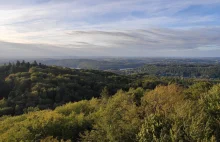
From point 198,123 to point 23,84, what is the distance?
349ft

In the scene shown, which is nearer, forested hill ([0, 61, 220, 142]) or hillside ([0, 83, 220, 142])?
hillside ([0, 83, 220, 142])

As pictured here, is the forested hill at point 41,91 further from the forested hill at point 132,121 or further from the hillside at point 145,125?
the hillside at point 145,125

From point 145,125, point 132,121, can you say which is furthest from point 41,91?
point 145,125

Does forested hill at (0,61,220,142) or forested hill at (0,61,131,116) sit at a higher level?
forested hill at (0,61,220,142)

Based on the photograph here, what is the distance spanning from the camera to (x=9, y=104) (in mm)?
101375

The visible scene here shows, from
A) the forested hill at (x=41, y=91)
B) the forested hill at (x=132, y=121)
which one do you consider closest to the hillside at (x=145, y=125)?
the forested hill at (x=132, y=121)

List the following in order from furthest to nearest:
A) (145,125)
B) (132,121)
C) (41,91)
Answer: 1. (41,91)
2. (132,121)
3. (145,125)

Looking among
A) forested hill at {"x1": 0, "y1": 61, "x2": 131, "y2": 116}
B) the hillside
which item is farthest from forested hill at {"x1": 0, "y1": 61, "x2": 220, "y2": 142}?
forested hill at {"x1": 0, "y1": 61, "x2": 131, "y2": 116}

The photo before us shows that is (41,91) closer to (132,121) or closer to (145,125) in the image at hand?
(132,121)

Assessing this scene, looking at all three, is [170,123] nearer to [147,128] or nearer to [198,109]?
[147,128]

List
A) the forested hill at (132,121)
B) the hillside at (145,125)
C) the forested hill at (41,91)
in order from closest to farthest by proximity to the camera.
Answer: the hillside at (145,125), the forested hill at (132,121), the forested hill at (41,91)

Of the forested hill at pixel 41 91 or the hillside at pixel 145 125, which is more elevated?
the hillside at pixel 145 125

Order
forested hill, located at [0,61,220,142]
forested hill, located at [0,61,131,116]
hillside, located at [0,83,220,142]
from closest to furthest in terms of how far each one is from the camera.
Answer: hillside, located at [0,83,220,142] → forested hill, located at [0,61,220,142] → forested hill, located at [0,61,131,116]

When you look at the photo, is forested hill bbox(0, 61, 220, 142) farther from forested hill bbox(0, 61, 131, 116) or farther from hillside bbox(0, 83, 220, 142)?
forested hill bbox(0, 61, 131, 116)
